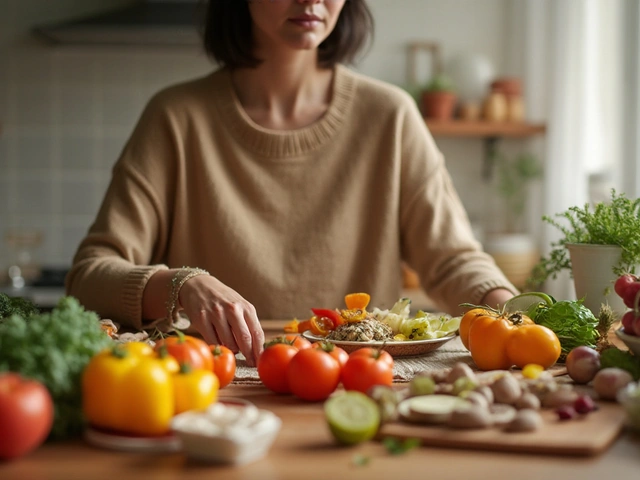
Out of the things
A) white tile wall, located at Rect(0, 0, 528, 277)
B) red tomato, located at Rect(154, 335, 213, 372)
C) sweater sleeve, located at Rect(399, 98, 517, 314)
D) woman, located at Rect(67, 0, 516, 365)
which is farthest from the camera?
white tile wall, located at Rect(0, 0, 528, 277)

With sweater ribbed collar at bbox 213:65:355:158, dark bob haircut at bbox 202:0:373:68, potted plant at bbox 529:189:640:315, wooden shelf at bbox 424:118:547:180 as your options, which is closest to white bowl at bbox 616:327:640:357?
potted plant at bbox 529:189:640:315

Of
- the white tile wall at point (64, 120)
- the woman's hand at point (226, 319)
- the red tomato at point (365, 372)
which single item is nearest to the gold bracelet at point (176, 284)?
the woman's hand at point (226, 319)

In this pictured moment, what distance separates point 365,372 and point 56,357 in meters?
0.38

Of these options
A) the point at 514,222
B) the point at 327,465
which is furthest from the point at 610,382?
the point at 514,222

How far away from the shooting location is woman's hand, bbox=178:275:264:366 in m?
1.24

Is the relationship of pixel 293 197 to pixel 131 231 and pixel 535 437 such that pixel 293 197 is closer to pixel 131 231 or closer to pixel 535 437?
pixel 131 231

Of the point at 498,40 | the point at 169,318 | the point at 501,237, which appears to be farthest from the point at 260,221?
the point at 498,40

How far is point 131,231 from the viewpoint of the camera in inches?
72.9

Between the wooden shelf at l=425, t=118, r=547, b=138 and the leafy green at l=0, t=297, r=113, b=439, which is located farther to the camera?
the wooden shelf at l=425, t=118, r=547, b=138

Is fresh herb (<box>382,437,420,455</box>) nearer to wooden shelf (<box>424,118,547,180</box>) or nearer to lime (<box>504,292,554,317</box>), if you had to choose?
lime (<box>504,292,554,317</box>)

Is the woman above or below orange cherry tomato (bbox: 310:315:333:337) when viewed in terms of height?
above

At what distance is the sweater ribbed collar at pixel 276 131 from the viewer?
2.00 metres

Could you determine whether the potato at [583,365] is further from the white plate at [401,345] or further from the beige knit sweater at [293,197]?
the beige knit sweater at [293,197]

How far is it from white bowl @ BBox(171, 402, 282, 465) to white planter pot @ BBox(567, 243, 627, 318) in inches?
32.6
